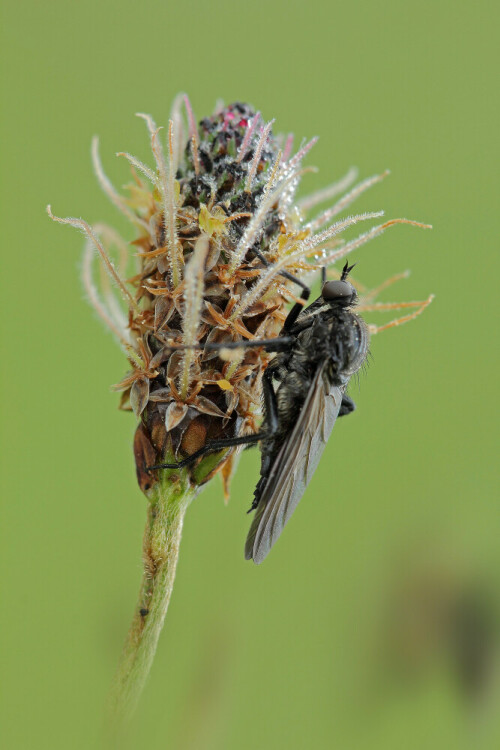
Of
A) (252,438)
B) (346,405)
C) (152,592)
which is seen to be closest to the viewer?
(152,592)

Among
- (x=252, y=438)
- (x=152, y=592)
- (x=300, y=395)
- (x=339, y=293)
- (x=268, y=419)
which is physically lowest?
(x=152, y=592)

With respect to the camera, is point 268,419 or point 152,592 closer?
point 152,592

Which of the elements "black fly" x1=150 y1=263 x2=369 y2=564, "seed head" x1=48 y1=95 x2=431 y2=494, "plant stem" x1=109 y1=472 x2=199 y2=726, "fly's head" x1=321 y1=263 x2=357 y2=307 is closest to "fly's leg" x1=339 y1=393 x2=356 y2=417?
"black fly" x1=150 y1=263 x2=369 y2=564

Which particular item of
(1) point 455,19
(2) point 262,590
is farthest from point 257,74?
(2) point 262,590

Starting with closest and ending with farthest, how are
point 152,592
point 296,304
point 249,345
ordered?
point 152,592, point 249,345, point 296,304

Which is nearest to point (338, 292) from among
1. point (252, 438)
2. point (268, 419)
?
point (268, 419)

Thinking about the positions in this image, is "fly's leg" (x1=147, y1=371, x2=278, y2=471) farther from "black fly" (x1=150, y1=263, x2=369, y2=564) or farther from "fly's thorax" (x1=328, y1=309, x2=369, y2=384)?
"fly's thorax" (x1=328, y1=309, x2=369, y2=384)

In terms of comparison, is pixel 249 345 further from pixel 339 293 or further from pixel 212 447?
pixel 339 293

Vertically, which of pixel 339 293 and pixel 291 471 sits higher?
pixel 339 293

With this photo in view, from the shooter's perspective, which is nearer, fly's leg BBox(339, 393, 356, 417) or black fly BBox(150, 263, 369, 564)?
black fly BBox(150, 263, 369, 564)
